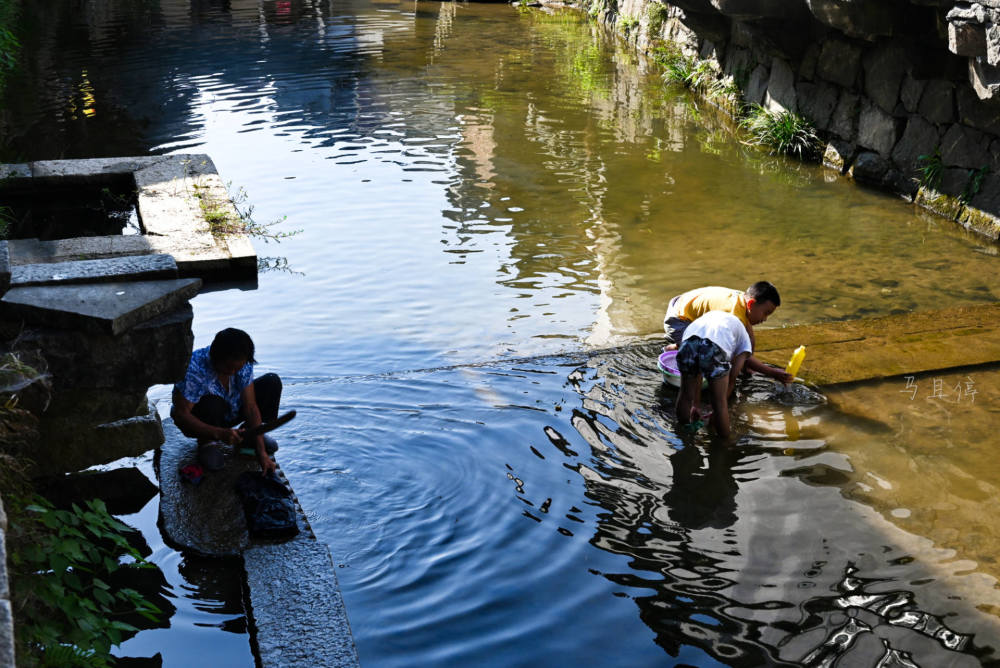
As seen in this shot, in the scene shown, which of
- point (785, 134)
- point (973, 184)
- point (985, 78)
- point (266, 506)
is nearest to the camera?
point (266, 506)

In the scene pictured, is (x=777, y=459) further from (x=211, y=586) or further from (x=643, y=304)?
(x=211, y=586)

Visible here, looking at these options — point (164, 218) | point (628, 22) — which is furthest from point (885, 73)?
point (628, 22)

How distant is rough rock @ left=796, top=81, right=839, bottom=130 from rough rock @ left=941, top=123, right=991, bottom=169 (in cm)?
196

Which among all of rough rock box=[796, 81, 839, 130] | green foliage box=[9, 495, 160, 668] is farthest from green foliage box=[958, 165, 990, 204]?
green foliage box=[9, 495, 160, 668]

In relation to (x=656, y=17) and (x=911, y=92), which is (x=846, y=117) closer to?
(x=911, y=92)

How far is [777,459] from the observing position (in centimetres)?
505

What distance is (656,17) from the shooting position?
667 inches

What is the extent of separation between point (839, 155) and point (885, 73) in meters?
1.12

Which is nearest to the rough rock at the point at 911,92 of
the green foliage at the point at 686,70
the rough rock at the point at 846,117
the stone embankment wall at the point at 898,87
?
the stone embankment wall at the point at 898,87

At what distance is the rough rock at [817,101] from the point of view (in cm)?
1064

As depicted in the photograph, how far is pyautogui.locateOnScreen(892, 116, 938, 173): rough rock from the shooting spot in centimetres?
907

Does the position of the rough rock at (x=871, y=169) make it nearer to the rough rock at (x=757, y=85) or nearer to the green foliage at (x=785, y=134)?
the green foliage at (x=785, y=134)

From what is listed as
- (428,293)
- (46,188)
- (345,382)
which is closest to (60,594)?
(345,382)

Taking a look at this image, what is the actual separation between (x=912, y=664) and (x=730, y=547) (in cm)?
96
